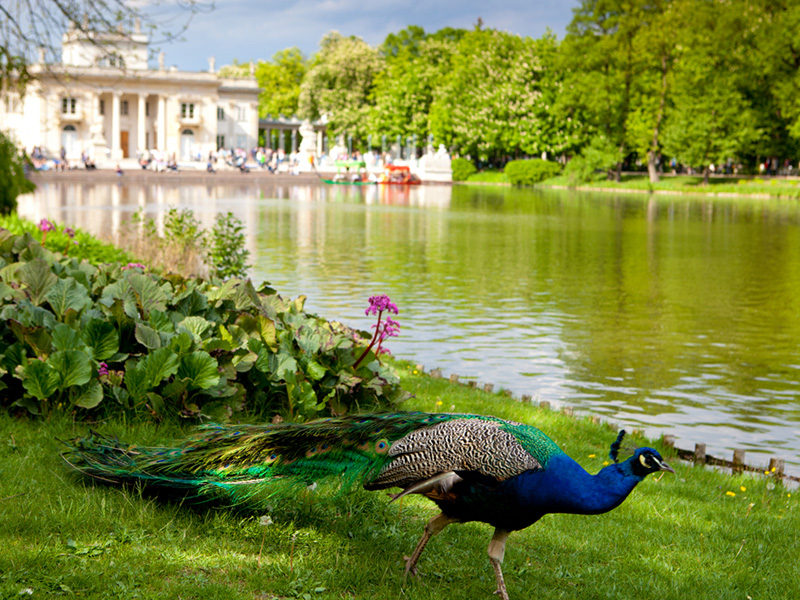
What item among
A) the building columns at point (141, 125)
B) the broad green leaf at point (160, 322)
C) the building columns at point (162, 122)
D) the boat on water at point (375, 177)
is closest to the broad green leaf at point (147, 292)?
the broad green leaf at point (160, 322)

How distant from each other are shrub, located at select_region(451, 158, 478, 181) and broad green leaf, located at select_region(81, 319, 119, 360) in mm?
72598

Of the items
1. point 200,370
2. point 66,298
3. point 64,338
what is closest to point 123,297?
point 66,298

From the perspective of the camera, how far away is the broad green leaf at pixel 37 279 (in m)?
6.69

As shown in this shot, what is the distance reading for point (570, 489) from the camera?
385cm

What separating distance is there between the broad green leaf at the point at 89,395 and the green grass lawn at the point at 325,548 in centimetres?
15

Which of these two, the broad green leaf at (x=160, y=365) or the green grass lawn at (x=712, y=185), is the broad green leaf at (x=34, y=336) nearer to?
the broad green leaf at (x=160, y=365)

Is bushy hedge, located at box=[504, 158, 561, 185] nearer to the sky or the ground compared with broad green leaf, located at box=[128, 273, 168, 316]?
nearer to the sky

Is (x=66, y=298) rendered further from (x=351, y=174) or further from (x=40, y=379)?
(x=351, y=174)

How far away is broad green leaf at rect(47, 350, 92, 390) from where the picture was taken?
19.0 ft

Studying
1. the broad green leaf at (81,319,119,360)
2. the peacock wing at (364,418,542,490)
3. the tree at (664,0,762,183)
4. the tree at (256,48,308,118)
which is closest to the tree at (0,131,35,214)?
the broad green leaf at (81,319,119,360)

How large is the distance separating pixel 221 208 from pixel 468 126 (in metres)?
40.4

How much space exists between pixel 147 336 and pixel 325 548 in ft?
7.92

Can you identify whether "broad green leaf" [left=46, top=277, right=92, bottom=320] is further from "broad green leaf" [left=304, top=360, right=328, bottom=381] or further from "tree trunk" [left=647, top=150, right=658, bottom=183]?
"tree trunk" [left=647, top=150, right=658, bottom=183]

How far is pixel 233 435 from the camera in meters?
4.51
